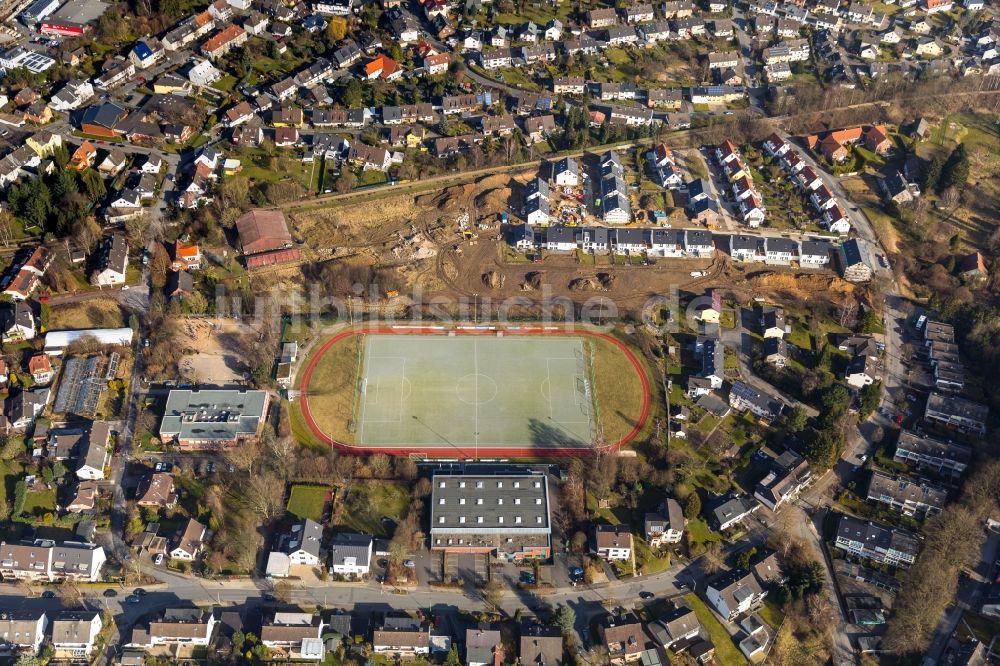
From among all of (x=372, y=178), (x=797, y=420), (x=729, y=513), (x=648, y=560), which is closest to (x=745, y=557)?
(x=729, y=513)

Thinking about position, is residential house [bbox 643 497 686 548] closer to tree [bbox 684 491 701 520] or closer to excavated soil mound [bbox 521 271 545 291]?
tree [bbox 684 491 701 520]

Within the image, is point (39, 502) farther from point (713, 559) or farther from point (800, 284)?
point (800, 284)

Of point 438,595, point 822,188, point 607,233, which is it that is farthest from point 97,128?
point 822,188

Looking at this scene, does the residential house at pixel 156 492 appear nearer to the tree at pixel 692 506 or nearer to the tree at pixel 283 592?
the tree at pixel 283 592

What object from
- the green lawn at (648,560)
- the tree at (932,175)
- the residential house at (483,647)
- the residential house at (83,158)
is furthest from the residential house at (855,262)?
the residential house at (83,158)

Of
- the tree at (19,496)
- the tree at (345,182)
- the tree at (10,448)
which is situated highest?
the tree at (345,182)
